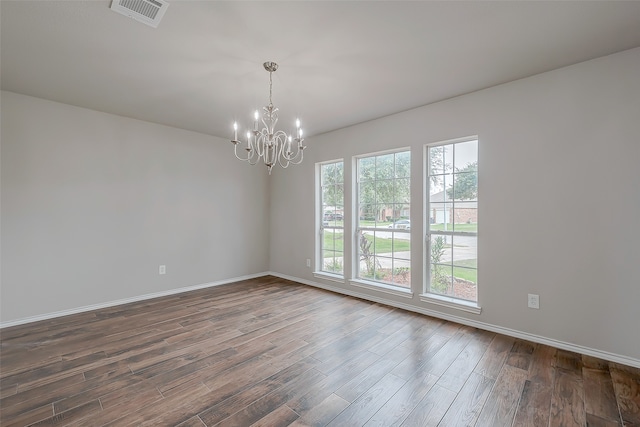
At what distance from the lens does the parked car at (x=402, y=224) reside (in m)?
3.61

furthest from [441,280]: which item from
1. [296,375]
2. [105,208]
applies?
[105,208]

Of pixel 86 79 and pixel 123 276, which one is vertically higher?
pixel 86 79

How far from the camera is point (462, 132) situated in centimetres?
306

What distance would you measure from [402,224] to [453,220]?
2.15 ft

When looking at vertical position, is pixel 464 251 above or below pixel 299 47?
below

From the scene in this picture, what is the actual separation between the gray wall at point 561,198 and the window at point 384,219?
1.92 feet

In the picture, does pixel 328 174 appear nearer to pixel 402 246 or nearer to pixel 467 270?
pixel 402 246

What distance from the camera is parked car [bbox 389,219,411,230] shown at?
361 centimetres

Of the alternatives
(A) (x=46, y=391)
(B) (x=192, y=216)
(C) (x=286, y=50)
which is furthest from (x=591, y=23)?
(B) (x=192, y=216)

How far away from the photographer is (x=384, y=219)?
12.7 ft

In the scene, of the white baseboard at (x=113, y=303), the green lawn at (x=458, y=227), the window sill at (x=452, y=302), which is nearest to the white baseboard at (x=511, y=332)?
the window sill at (x=452, y=302)

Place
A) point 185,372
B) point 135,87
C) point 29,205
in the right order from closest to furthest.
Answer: point 185,372
point 135,87
point 29,205

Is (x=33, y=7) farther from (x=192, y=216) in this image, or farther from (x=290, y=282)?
(x=290, y=282)

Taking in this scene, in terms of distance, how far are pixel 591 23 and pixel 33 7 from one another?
149 inches
